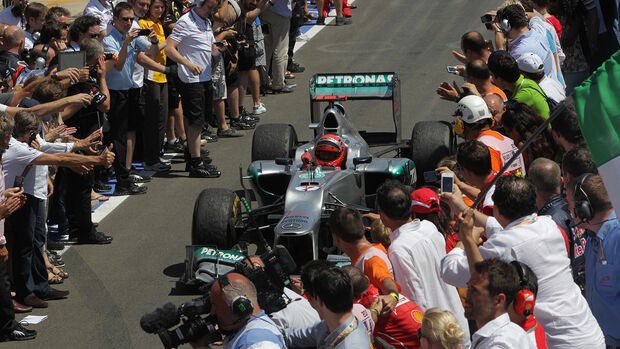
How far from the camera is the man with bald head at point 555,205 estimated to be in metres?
7.74

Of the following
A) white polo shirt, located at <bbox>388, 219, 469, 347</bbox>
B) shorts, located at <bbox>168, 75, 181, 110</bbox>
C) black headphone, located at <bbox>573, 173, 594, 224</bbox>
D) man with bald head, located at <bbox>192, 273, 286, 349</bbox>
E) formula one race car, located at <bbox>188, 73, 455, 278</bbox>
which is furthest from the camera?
shorts, located at <bbox>168, 75, 181, 110</bbox>

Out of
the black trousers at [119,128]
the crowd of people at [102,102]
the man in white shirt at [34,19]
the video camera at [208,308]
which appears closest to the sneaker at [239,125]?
the crowd of people at [102,102]

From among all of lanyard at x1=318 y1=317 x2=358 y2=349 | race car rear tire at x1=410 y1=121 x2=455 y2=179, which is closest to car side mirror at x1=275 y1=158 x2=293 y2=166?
race car rear tire at x1=410 y1=121 x2=455 y2=179

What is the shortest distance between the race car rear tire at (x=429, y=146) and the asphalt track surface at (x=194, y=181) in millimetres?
2609

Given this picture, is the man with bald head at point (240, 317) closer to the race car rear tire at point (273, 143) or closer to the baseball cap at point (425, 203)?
the baseball cap at point (425, 203)

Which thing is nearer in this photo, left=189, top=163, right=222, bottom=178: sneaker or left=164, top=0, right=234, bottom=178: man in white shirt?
left=164, top=0, right=234, bottom=178: man in white shirt

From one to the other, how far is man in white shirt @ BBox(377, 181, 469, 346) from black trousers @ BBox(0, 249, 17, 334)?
3.52 m

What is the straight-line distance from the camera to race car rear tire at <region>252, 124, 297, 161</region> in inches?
489

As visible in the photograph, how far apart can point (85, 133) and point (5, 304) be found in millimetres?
3566

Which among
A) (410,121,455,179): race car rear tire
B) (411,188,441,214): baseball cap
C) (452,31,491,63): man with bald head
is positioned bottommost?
(410,121,455,179): race car rear tire

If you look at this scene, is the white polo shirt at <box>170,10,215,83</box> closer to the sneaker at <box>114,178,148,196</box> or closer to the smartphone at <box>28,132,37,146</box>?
the sneaker at <box>114,178,148,196</box>

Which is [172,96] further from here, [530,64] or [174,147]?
[530,64]

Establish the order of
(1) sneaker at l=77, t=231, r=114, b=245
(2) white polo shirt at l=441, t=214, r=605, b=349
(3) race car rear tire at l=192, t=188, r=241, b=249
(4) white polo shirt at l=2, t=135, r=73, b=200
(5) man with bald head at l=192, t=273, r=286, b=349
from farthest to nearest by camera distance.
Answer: (1) sneaker at l=77, t=231, r=114, b=245 → (3) race car rear tire at l=192, t=188, r=241, b=249 → (4) white polo shirt at l=2, t=135, r=73, b=200 → (2) white polo shirt at l=441, t=214, r=605, b=349 → (5) man with bald head at l=192, t=273, r=286, b=349

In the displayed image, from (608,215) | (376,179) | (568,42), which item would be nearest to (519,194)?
(608,215)
